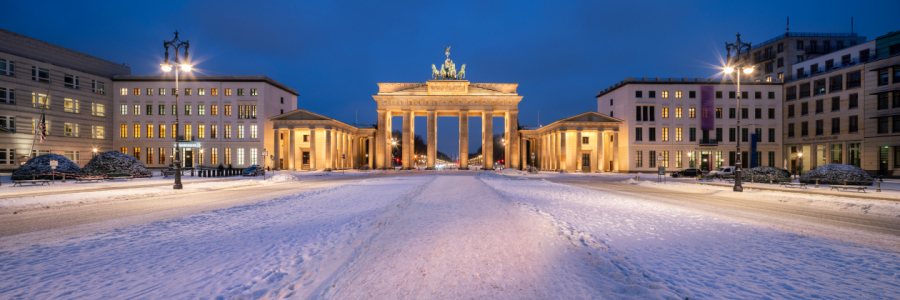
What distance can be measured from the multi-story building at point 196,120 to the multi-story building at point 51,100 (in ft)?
9.08

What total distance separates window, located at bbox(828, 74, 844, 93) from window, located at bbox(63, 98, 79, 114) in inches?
4040

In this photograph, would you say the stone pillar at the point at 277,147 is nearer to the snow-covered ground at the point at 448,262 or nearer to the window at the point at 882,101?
the snow-covered ground at the point at 448,262

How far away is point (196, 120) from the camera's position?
55469mm

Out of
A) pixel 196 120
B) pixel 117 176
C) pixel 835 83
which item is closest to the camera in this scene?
pixel 117 176

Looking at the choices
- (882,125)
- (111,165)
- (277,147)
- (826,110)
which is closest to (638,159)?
(826,110)

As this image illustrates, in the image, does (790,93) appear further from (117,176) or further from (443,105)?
(117,176)

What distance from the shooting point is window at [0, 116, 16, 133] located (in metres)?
40.4

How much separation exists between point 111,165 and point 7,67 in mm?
29672

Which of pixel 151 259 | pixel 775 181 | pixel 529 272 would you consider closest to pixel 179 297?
pixel 151 259

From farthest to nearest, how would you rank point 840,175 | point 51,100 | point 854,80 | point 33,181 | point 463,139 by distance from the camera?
point 463,139 → point 51,100 → point 854,80 → point 840,175 → point 33,181

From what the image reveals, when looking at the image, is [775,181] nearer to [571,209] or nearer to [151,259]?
[571,209]

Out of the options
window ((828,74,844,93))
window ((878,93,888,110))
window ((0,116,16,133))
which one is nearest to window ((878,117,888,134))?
window ((878,93,888,110))

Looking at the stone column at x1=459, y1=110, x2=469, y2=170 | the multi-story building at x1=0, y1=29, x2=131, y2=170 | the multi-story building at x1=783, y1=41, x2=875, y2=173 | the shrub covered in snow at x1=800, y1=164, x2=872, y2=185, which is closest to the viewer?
the shrub covered in snow at x1=800, y1=164, x2=872, y2=185

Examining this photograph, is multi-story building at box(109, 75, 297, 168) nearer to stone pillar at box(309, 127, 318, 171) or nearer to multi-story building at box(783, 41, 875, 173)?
stone pillar at box(309, 127, 318, 171)
